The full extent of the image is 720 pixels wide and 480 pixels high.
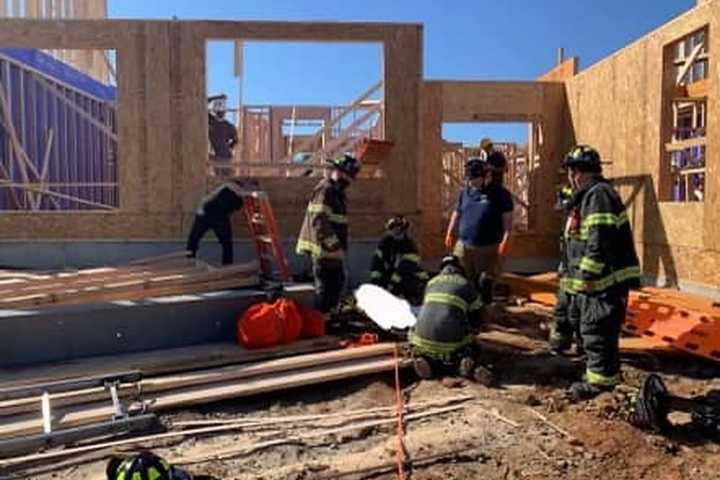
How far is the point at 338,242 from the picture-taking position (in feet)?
22.6

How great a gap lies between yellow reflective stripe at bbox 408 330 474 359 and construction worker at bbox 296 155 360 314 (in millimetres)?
1506

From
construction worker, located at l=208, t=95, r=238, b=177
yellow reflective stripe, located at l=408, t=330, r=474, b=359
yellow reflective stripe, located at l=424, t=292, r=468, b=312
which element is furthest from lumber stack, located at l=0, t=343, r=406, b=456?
construction worker, located at l=208, t=95, r=238, b=177

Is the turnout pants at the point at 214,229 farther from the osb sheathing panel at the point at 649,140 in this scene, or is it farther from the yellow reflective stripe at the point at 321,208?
the osb sheathing panel at the point at 649,140

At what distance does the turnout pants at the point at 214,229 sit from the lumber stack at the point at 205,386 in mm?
3192

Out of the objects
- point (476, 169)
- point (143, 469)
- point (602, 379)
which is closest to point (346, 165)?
point (476, 169)

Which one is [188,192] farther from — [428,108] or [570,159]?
[570,159]

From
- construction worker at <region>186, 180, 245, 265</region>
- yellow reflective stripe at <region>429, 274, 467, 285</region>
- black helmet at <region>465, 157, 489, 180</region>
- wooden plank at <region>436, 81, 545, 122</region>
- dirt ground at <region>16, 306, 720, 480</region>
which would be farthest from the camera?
wooden plank at <region>436, 81, 545, 122</region>

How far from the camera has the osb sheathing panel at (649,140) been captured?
8.16 meters

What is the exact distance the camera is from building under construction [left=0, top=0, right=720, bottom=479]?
4.60 m

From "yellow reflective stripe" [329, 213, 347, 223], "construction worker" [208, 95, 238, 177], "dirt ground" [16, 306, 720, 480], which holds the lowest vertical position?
"dirt ground" [16, 306, 720, 480]

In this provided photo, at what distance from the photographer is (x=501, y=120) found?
12.3 meters

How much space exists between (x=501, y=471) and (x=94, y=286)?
15.1ft

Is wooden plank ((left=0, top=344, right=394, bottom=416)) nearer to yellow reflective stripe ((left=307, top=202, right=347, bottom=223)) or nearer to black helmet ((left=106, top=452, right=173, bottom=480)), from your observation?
yellow reflective stripe ((left=307, top=202, right=347, bottom=223))

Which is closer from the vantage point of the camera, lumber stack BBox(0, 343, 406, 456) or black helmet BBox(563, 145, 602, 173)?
lumber stack BBox(0, 343, 406, 456)
